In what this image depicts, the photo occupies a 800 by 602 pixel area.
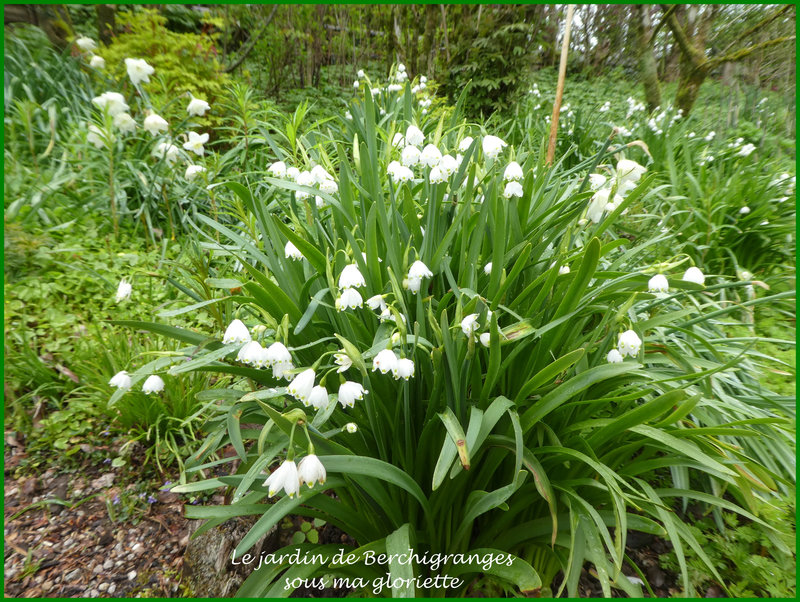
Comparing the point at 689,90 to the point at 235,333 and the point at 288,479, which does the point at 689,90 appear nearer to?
the point at 235,333

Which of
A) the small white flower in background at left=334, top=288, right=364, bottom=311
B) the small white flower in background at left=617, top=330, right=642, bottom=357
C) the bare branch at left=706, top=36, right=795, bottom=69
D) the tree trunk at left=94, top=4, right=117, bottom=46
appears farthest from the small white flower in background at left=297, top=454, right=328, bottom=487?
the bare branch at left=706, top=36, right=795, bottom=69

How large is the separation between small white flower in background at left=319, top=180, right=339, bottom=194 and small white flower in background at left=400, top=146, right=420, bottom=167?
0.28 meters

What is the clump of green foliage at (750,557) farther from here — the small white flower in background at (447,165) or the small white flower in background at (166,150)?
the small white flower in background at (166,150)

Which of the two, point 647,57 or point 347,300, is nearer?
point 347,300

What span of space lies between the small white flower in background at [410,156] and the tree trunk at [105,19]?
5.44 m

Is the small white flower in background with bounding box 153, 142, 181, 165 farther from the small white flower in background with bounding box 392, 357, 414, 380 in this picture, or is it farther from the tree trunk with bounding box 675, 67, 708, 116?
the tree trunk with bounding box 675, 67, 708, 116

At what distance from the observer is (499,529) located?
149 cm

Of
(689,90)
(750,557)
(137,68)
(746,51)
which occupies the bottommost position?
(750,557)

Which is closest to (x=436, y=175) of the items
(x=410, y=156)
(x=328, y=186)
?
(x=410, y=156)

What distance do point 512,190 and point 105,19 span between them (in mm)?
6176

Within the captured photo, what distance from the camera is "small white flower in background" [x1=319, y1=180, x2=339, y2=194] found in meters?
1.67

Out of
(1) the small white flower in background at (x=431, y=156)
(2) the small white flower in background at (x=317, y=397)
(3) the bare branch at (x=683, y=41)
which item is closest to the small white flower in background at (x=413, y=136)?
(1) the small white flower in background at (x=431, y=156)

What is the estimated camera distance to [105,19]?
525 cm

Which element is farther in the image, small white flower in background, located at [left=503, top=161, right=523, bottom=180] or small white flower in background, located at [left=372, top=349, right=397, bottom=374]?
small white flower in background, located at [left=503, top=161, right=523, bottom=180]
